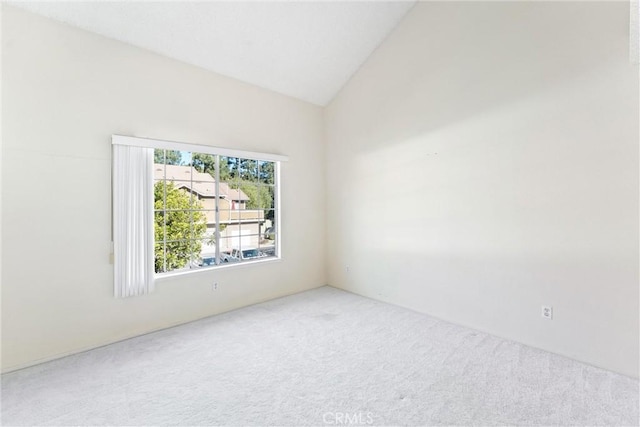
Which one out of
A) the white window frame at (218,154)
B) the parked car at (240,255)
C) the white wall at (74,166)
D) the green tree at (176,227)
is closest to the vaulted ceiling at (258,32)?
the white wall at (74,166)

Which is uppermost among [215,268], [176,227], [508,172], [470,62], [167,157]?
[470,62]

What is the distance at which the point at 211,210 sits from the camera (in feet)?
12.8

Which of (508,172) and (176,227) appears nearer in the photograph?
(508,172)

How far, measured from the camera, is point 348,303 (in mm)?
4223

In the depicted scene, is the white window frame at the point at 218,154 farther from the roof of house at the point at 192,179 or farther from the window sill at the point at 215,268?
the roof of house at the point at 192,179

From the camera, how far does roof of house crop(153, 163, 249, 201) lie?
350 centimetres

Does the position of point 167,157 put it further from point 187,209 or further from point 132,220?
point 132,220

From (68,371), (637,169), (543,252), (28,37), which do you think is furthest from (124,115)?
(637,169)

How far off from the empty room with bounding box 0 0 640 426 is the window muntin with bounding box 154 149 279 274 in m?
0.03

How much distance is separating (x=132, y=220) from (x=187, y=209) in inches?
25.8

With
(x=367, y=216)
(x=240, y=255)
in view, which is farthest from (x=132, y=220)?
(x=367, y=216)

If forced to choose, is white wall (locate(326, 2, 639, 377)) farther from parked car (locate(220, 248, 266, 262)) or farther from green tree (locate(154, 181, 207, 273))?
green tree (locate(154, 181, 207, 273))

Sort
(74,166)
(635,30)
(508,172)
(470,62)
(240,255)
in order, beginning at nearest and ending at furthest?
(635,30) → (74,166) → (508,172) → (470,62) → (240,255)

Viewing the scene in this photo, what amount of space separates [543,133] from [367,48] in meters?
2.54
